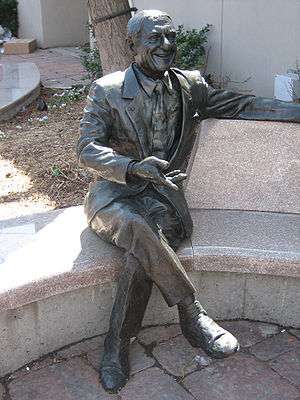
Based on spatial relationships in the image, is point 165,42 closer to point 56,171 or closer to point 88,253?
point 88,253

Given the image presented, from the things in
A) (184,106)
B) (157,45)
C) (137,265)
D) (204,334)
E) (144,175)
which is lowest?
(204,334)

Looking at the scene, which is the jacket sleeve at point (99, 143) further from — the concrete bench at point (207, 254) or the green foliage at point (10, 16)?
the green foliage at point (10, 16)

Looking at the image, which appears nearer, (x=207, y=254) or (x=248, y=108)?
(x=207, y=254)

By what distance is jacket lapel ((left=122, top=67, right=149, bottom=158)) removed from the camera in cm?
308

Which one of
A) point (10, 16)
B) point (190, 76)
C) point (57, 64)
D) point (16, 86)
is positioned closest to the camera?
point (190, 76)

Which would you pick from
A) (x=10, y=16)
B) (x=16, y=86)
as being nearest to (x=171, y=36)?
(x=16, y=86)

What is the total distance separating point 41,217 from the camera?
12.1ft

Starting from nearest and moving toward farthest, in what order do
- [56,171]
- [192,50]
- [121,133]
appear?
[121,133] → [56,171] → [192,50]

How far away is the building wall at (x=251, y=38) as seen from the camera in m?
6.06

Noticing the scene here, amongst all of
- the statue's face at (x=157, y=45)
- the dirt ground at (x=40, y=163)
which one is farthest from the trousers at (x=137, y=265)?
the dirt ground at (x=40, y=163)

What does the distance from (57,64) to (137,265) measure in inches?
353

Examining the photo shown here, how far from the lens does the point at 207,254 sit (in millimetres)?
3205

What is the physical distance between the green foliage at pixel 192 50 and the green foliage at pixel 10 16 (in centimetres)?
816

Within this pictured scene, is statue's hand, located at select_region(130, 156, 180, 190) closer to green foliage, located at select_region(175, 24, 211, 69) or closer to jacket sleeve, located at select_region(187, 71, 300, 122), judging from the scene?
jacket sleeve, located at select_region(187, 71, 300, 122)
